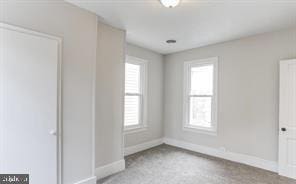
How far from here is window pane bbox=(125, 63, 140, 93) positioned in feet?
13.0

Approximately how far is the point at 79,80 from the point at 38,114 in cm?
67

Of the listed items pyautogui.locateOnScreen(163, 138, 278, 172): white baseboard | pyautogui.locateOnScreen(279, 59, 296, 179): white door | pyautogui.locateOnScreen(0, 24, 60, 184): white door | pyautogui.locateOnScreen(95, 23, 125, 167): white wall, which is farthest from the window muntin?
pyautogui.locateOnScreen(0, 24, 60, 184): white door

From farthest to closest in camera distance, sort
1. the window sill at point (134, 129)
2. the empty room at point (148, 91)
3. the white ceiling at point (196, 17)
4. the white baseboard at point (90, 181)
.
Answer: the window sill at point (134, 129), the white baseboard at point (90, 181), the white ceiling at point (196, 17), the empty room at point (148, 91)

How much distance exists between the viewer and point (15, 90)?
1.78 metres

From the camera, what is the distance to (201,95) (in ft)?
13.8

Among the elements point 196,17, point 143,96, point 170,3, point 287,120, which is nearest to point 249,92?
point 287,120

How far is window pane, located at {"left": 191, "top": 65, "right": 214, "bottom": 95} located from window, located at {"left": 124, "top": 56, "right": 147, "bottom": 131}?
129cm

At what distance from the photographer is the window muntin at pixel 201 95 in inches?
156

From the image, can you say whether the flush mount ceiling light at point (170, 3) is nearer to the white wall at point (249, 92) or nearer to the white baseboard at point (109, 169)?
the white wall at point (249, 92)

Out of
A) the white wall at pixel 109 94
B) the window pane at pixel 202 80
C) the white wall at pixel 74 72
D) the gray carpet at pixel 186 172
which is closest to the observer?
the white wall at pixel 74 72

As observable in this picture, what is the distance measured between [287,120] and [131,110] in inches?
121

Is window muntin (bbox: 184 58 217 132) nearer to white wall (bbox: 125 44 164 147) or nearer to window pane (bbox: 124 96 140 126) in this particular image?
white wall (bbox: 125 44 164 147)

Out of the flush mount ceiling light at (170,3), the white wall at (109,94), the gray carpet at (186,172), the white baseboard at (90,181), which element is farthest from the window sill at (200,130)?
the flush mount ceiling light at (170,3)

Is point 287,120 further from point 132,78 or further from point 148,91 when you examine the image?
point 132,78
